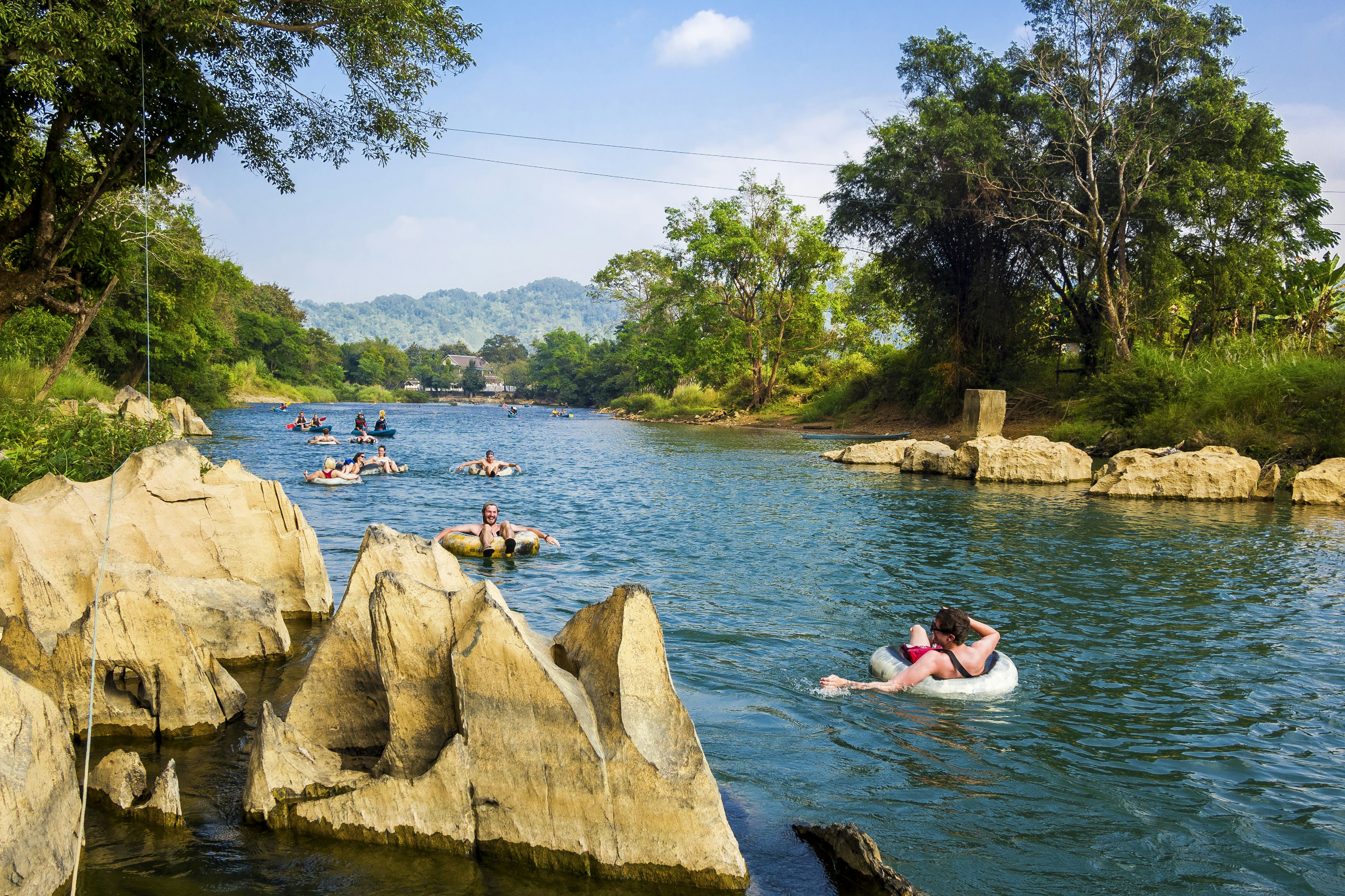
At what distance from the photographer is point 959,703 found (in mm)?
7082

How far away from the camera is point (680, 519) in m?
16.5

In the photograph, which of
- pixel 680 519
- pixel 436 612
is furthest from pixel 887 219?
pixel 436 612

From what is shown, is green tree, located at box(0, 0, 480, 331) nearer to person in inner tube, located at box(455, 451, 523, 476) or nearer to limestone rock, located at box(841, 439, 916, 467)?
person in inner tube, located at box(455, 451, 523, 476)

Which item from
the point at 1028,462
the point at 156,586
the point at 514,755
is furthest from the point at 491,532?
the point at 1028,462

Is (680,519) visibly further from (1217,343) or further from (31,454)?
(1217,343)

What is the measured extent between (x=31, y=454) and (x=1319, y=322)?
32.7 meters

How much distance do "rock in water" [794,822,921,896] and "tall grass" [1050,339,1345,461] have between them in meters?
20.4

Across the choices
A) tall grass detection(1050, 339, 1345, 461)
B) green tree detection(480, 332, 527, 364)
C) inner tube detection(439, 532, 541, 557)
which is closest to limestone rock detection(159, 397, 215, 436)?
inner tube detection(439, 532, 541, 557)

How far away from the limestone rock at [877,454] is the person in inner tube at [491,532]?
1557 cm

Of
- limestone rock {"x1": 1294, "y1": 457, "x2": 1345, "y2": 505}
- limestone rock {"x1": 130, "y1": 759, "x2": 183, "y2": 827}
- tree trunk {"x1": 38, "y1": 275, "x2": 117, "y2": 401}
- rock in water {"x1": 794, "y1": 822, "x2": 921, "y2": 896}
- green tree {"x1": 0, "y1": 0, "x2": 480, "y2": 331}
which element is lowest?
limestone rock {"x1": 130, "y1": 759, "x2": 183, "y2": 827}

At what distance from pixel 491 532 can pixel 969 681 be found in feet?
23.9

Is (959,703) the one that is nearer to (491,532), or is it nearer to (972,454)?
(491,532)

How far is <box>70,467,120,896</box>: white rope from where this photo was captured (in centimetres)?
393

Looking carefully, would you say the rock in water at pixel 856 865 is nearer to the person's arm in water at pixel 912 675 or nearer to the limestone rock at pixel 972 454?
the person's arm in water at pixel 912 675
